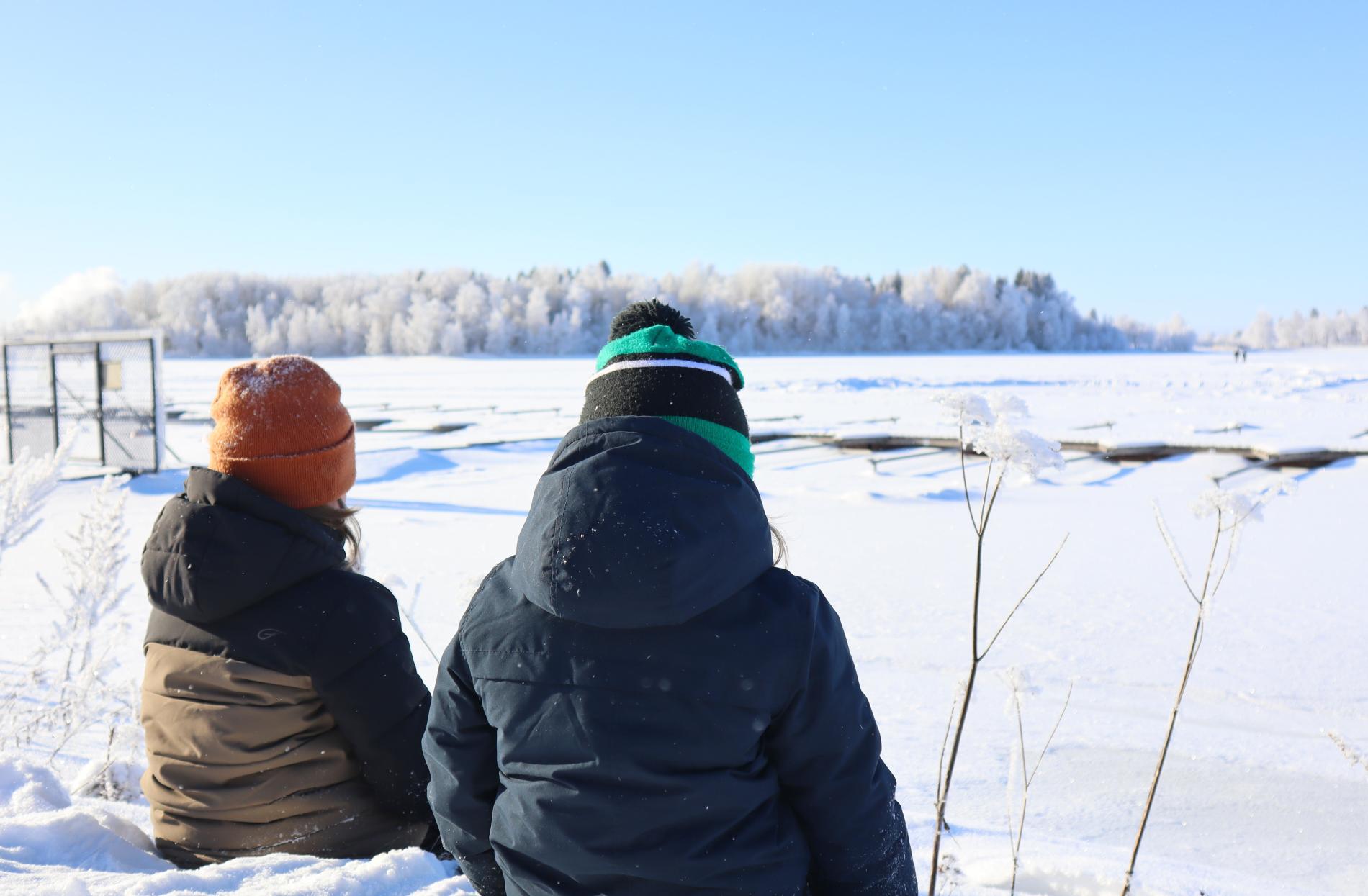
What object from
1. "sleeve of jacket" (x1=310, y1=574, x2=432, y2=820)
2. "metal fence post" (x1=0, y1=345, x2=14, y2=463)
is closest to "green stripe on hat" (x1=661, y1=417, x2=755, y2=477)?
"sleeve of jacket" (x1=310, y1=574, x2=432, y2=820)

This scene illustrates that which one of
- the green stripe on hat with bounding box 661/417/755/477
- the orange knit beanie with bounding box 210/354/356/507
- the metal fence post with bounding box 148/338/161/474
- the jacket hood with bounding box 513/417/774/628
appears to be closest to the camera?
the jacket hood with bounding box 513/417/774/628

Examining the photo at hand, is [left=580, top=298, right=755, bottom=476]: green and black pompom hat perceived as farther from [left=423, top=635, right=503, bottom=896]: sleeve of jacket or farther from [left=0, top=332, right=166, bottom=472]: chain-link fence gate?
[left=0, top=332, right=166, bottom=472]: chain-link fence gate

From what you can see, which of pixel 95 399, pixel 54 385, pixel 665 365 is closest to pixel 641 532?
pixel 665 365

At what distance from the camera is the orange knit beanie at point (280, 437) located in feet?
6.79

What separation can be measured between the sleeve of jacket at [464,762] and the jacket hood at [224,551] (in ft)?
1.85

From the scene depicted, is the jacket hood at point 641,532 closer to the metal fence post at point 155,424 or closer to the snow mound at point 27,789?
the snow mound at point 27,789

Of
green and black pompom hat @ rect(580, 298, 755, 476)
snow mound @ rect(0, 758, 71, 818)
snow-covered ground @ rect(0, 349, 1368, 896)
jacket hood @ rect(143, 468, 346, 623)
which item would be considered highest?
green and black pompom hat @ rect(580, 298, 755, 476)

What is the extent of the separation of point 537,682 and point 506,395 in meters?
27.8

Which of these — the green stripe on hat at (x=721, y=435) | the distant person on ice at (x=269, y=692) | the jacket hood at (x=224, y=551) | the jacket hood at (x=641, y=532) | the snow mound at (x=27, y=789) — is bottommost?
the snow mound at (x=27, y=789)

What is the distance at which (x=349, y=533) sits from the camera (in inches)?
82.9

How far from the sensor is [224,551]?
1781 millimetres

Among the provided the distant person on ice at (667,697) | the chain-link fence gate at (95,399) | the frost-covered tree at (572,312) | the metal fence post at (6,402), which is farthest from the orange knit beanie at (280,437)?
the frost-covered tree at (572,312)

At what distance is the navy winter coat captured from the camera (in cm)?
119

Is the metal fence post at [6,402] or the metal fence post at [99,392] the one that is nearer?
the metal fence post at [99,392]
